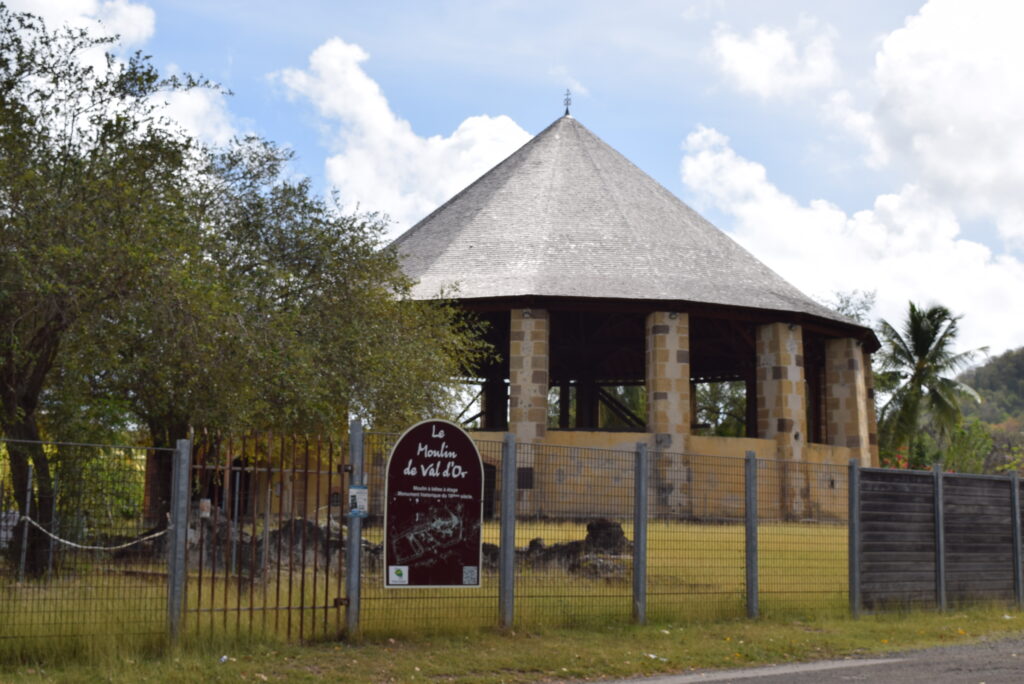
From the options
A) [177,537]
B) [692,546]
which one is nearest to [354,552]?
[177,537]

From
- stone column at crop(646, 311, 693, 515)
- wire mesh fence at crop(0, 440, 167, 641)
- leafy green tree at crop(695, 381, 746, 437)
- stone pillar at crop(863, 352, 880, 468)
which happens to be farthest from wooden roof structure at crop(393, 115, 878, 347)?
leafy green tree at crop(695, 381, 746, 437)

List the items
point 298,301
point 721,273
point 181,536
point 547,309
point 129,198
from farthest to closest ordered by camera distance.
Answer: point 721,273 < point 547,309 < point 298,301 < point 129,198 < point 181,536

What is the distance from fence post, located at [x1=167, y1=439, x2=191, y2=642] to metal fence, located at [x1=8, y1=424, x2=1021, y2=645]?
0.05 feet

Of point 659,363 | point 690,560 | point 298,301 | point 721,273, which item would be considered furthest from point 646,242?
point 690,560

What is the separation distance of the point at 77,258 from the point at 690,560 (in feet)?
29.7

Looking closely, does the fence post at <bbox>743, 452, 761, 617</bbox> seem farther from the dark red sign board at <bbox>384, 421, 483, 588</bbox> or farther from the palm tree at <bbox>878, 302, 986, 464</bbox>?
the palm tree at <bbox>878, 302, 986, 464</bbox>

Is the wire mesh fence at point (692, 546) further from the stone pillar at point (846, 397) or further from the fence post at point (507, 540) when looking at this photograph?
the stone pillar at point (846, 397)

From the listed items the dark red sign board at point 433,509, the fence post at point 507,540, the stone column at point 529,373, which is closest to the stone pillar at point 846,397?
the stone column at point 529,373

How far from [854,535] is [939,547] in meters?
1.87

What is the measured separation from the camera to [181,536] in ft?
34.8

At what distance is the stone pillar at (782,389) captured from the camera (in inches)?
1524

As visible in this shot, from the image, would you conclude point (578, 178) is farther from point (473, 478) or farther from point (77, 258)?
point (473, 478)

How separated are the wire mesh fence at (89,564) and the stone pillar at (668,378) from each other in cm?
2704

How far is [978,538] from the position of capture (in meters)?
17.5
